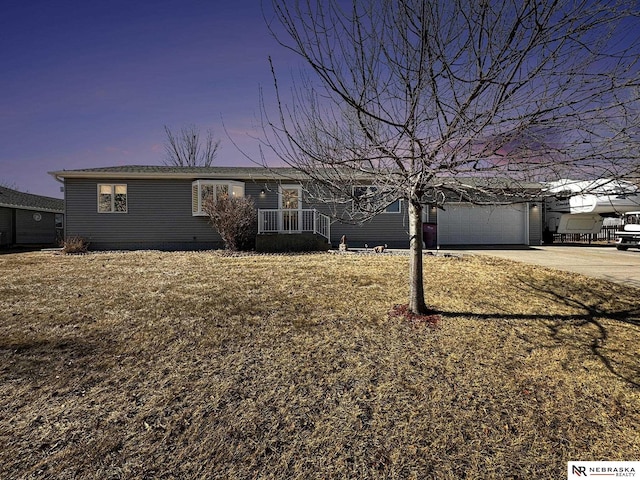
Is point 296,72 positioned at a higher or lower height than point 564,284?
higher

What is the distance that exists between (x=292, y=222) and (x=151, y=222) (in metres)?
6.27

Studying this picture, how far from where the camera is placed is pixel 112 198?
43.5ft

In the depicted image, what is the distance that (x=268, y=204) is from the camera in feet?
44.8

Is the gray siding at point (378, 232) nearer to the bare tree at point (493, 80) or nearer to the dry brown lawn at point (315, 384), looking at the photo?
the dry brown lawn at point (315, 384)

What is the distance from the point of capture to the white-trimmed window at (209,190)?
13047 mm

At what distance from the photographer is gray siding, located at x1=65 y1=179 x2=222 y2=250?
13.2 meters

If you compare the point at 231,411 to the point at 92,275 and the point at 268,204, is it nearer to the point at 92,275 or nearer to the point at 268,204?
the point at 92,275

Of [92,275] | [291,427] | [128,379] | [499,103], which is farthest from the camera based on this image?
[92,275]

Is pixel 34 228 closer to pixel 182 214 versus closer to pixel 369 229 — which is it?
pixel 182 214

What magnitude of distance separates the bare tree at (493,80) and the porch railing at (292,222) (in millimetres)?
8925

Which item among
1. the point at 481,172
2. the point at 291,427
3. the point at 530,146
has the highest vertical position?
the point at 530,146

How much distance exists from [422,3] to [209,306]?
446 cm

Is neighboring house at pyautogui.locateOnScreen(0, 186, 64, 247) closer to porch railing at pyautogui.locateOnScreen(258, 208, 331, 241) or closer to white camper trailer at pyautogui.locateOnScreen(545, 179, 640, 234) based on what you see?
porch railing at pyautogui.locateOnScreen(258, 208, 331, 241)

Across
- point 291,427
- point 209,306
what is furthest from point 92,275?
point 291,427
